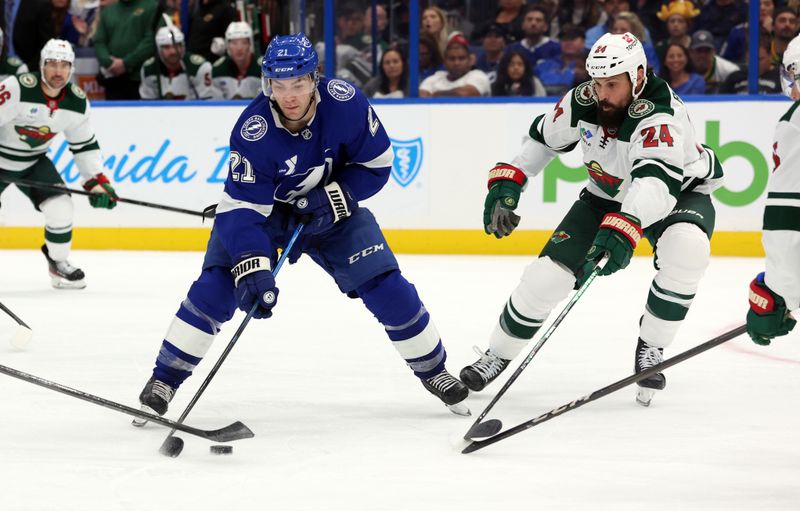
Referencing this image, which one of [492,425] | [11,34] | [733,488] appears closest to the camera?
[733,488]

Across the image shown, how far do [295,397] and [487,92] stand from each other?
162 inches

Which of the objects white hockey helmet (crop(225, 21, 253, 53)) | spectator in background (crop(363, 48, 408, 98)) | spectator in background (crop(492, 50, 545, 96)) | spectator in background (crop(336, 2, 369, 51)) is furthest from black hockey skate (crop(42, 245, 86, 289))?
spectator in background (crop(492, 50, 545, 96))

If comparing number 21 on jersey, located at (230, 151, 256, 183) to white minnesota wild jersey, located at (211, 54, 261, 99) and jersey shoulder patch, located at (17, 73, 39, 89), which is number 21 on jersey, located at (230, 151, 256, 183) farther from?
white minnesota wild jersey, located at (211, 54, 261, 99)

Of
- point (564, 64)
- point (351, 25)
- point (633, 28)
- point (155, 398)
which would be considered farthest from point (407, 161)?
point (155, 398)

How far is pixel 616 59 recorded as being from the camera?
3223 mm

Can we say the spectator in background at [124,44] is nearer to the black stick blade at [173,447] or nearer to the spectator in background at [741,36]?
the spectator in background at [741,36]

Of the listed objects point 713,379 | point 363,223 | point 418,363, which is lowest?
point 713,379

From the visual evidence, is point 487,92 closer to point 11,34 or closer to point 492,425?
point 11,34

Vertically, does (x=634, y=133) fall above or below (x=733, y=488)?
above

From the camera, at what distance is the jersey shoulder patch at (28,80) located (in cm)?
581

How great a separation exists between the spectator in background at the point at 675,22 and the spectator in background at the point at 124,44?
10.8 ft

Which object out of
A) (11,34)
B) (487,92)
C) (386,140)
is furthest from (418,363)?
(11,34)

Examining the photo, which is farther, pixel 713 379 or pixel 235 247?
pixel 713 379

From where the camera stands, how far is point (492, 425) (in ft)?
9.45
